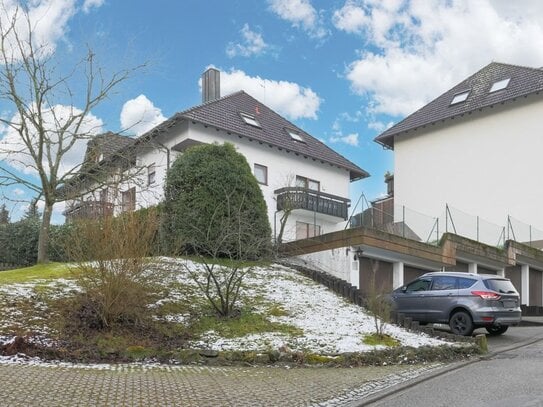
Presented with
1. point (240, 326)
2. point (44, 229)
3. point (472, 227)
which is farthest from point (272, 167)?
point (240, 326)

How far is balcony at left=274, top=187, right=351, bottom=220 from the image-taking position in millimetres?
30577

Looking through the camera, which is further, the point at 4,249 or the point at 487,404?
the point at 4,249

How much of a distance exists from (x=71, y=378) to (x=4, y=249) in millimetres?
21646

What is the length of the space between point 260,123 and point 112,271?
23.1m

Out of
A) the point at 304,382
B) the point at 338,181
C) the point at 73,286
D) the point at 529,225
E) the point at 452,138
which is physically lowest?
the point at 304,382

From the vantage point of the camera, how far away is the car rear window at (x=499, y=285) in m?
16.1

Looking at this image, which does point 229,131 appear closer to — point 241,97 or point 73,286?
point 241,97

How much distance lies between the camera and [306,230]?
31.8 m

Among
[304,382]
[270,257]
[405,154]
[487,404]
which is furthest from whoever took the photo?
[405,154]

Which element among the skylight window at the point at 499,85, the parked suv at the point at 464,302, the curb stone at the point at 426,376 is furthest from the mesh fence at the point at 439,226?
the skylight window at the point at 499,85

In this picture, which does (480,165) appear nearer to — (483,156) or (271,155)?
(483,156)

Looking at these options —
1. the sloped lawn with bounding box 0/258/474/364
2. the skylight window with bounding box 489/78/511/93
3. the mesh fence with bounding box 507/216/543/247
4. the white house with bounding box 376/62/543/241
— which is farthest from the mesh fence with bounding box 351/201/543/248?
the skylight window with bounding box 489/78/511/93

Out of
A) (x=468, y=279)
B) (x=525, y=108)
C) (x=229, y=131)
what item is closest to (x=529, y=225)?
(x=525, y=108)

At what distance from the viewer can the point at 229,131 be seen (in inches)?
1212
